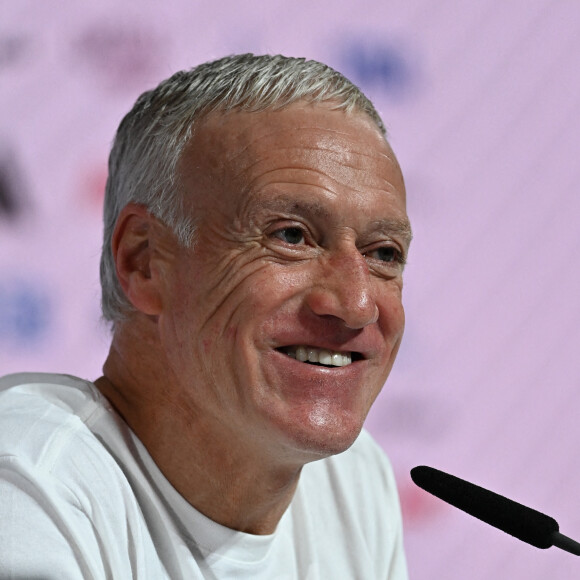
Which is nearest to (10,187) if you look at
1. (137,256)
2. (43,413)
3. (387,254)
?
(137,256)

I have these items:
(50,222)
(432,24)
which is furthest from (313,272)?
(432,24)

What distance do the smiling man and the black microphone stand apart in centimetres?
14

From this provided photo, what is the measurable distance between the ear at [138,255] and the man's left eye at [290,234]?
186mm

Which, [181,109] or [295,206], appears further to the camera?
[181,109]

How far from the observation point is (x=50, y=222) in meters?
2.12

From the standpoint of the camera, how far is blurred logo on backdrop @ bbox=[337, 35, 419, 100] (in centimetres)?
235

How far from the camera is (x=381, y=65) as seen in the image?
238 cm

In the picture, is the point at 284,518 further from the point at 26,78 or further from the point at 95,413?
the point at 26,78

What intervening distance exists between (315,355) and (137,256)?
317 mm

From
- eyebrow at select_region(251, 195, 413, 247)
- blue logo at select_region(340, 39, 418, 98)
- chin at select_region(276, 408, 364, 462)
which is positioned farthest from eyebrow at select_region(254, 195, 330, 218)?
blue logo at select_region(340, 39, 418, 98)

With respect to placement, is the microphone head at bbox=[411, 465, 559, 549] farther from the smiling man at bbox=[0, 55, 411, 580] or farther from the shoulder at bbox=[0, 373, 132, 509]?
the shoulder at bbox=[0, 373, 132, 509]

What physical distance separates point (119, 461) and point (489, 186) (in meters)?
1.40

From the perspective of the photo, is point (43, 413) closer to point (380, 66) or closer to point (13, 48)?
point (13, 48)

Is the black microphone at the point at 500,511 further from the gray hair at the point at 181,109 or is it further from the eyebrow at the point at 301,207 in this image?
the gray hair at the point at 181,109
